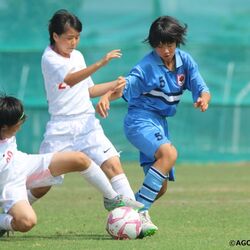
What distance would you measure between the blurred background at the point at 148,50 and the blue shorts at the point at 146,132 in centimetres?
849

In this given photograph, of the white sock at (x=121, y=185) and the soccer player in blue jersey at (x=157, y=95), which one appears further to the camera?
the white sock at (x=121, y=185)

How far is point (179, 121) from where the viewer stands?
1766 centimetres

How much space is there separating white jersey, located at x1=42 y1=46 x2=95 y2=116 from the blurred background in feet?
25.4

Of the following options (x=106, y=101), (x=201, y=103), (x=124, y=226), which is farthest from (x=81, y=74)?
(x=124, y=226)

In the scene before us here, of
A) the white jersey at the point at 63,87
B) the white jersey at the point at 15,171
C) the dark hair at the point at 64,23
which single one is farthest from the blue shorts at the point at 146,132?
the dark hair at the point at 64,23

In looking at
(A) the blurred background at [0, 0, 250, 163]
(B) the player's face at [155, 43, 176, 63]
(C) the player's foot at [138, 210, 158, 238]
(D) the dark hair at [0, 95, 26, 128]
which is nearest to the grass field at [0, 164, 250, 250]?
(C) the player's foot at [138, 210, 158, 238]

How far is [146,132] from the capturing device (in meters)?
8.66

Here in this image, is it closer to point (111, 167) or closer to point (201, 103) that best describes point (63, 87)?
point (111, 167)

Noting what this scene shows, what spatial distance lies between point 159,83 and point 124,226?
145cm

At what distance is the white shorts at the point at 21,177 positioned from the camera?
802cm

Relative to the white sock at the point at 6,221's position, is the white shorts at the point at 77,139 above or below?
above

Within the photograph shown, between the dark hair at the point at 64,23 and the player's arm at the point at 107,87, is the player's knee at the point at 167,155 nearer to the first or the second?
the player's arm at the point at 107,87

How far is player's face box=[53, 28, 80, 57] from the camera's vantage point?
9.25m

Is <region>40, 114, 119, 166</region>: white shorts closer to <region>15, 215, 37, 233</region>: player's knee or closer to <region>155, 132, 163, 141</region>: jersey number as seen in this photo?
<region>155, 132, 163, 141</region>: jersey number
